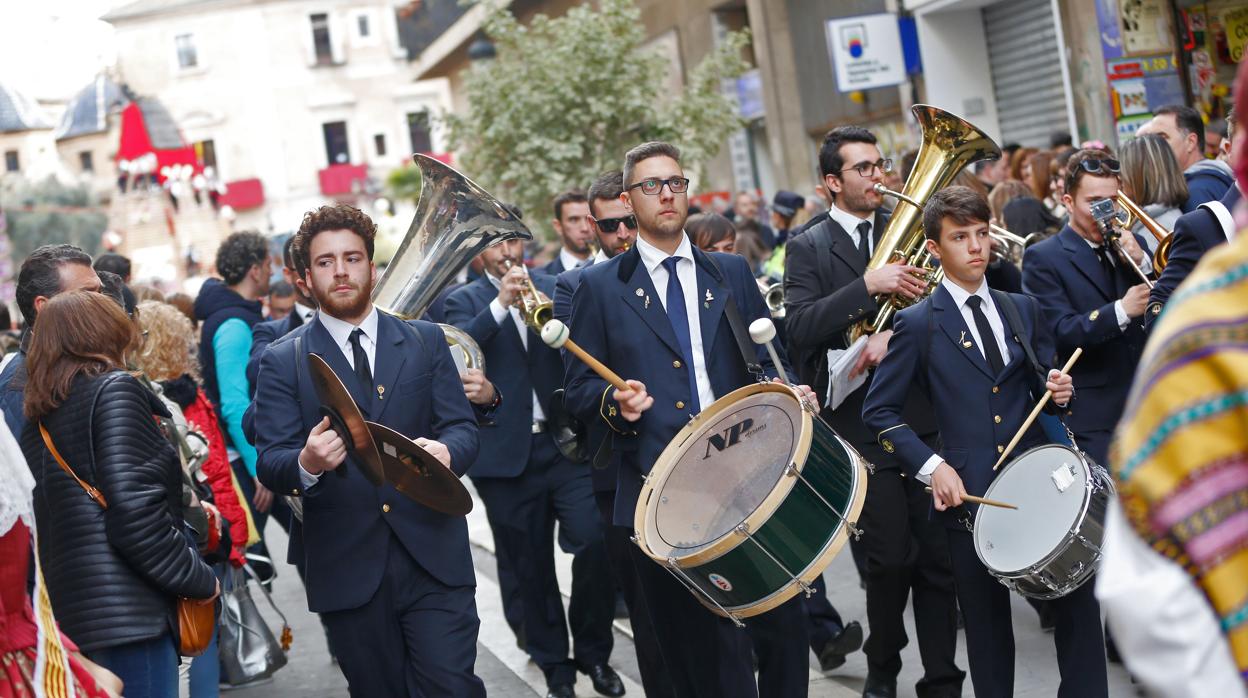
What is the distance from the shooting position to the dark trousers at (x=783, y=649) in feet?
16.8

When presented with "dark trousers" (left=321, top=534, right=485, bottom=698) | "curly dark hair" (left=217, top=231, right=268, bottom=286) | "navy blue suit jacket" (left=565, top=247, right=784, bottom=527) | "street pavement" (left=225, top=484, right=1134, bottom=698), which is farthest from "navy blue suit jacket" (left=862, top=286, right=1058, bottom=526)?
"curly dark hair" (left=217, top=231, right=268, bottom=286)

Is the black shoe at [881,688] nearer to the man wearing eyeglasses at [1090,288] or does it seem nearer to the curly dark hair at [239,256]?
the man wearing eyeglasses at [1090,288]

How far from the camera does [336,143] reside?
73.8 meters

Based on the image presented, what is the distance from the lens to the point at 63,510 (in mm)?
4742

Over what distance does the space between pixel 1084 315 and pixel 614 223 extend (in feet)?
6.65

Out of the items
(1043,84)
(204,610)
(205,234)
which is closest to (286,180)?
(205,234)

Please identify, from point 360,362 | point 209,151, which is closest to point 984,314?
point 360,362

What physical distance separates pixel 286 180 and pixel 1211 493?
7264 centimetres

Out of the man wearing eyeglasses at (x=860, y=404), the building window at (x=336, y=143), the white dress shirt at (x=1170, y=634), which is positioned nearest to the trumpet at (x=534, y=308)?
the man wearing eyeglasses at (x=860, y=404)

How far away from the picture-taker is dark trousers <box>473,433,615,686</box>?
7133 millimetres

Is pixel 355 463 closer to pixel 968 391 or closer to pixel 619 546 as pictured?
pixel 619 546

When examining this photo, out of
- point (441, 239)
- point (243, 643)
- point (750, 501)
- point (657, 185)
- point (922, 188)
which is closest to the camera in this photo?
point (750, 501)

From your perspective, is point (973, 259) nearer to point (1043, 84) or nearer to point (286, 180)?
point (1043, 84)

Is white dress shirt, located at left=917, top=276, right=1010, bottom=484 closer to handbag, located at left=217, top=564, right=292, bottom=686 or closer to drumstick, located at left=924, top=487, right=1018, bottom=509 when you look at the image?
drumstick, located at left=924, top=487, right=1018, bottom=509
